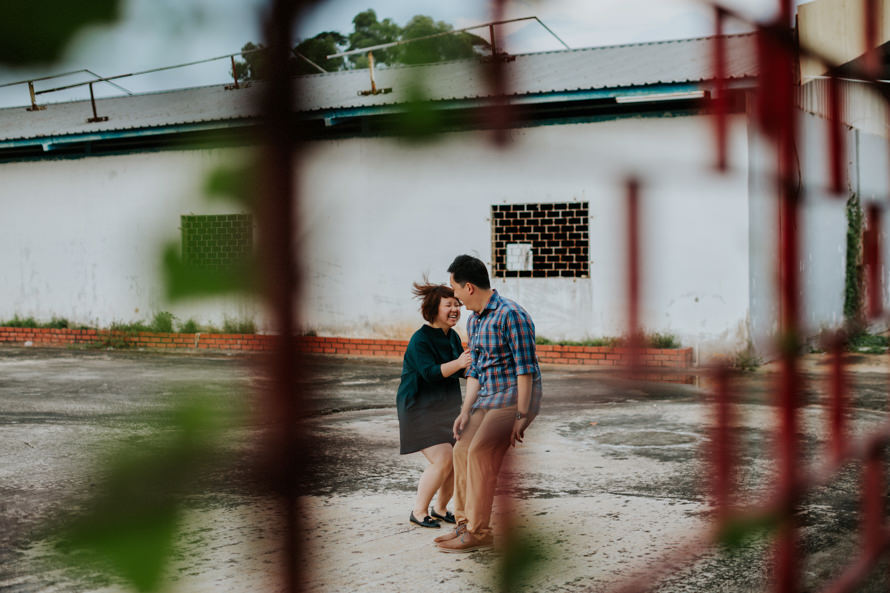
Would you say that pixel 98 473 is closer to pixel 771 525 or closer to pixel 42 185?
pixel 42 185

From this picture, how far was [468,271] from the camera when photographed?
2.64 m

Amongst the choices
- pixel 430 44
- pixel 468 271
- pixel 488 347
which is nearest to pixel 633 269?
A: pixel 430 44

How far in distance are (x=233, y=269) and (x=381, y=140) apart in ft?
0.55

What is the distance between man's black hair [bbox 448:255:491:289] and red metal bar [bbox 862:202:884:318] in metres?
0.99

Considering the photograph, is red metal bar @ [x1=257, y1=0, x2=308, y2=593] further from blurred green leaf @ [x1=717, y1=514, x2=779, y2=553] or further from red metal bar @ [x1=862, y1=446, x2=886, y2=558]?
red metal bar @ [x1=862, y1=446, x2=886, y2=558]

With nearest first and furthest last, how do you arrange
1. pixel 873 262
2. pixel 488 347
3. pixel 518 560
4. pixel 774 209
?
pixel 518 560, pixel 774 209, pixel 873 262, pixel 488 347

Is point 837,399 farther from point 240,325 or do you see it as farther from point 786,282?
point 240,325

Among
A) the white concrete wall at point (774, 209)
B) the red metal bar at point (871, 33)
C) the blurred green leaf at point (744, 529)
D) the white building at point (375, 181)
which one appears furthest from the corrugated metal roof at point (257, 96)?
the red metal bar at point (871, 33)

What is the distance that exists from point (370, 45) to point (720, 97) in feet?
2.11

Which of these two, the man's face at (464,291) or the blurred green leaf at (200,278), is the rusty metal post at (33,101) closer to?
the blurred green leaf at (200,278)

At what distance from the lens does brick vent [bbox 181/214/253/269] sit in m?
0.49

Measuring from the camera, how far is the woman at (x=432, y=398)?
3.92m

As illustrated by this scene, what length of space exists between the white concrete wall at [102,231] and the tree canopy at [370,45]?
0.20 ft

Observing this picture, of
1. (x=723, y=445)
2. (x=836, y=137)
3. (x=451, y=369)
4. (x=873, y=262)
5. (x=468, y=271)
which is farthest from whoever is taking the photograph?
(x=451, y=369)
